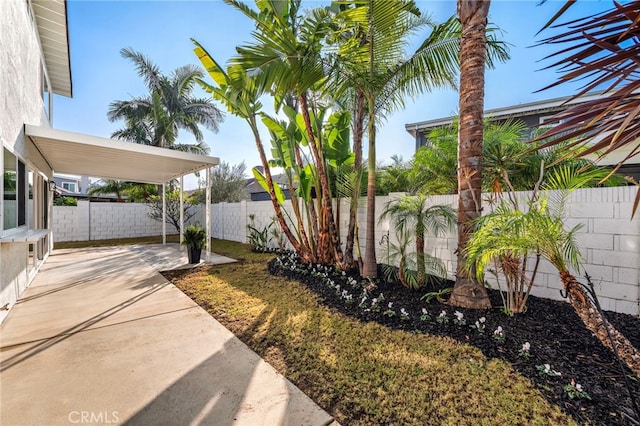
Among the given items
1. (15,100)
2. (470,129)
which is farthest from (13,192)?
(470,129)

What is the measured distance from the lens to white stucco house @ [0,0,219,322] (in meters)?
3.83

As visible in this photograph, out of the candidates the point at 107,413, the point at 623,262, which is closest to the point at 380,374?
the point at 107,413

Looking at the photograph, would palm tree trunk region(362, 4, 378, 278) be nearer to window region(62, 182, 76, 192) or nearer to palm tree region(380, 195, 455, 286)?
palm tree region(380, 195, 455, 286)

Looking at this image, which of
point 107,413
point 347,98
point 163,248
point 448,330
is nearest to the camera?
point 107,413

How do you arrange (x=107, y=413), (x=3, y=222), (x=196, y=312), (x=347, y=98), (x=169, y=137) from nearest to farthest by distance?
(x=107, y=413) → (x=3, y=222) → (x=196, y=312) → (x=347, y=98) → (x=169, y=137)

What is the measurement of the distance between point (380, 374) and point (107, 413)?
2215 mm

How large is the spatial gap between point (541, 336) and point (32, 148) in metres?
9.24

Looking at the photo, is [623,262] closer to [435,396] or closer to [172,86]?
[435,396]

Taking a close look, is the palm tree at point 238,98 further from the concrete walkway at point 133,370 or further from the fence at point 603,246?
the concrete walkway at point 133,370

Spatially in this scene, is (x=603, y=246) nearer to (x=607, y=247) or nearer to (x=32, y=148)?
(x=607, y=247)

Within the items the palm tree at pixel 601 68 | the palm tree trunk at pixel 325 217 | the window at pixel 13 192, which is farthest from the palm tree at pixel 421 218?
the window at pixel 13 192

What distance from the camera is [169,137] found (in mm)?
15102

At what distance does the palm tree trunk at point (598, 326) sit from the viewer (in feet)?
6.57

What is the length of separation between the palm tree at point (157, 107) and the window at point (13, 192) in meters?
10.9
